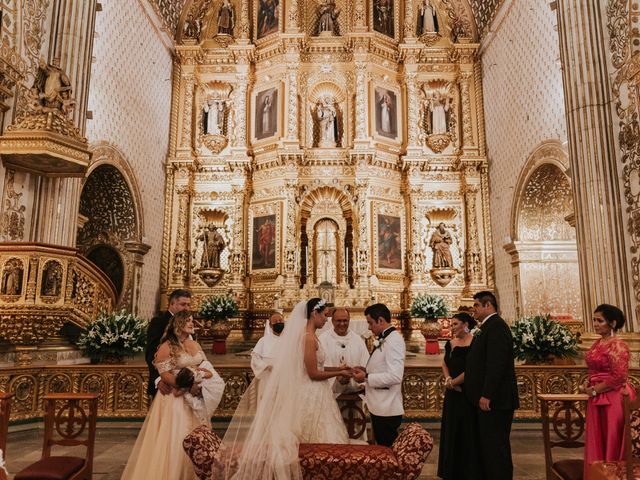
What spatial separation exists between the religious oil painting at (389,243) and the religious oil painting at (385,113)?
2.72 metres

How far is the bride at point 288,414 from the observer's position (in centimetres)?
314

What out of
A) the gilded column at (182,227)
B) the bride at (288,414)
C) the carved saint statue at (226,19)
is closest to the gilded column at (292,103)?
the carved saint statue at (226,19)

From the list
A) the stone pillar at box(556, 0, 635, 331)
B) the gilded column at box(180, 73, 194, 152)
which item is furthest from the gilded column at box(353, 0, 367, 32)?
the stone pillar at box(556, 0, 635, 331)

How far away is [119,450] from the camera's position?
5.81 m

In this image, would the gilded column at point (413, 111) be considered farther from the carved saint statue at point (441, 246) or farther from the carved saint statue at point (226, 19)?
the carved saint statue at point (226, 19)

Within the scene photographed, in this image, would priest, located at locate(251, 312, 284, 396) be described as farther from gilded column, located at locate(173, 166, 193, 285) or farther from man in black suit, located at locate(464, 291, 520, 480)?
gilded column, located at locate(173, 166, 193, 285)

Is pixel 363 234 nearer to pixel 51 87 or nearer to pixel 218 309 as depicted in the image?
pixel 218 309

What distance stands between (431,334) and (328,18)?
10811 mm

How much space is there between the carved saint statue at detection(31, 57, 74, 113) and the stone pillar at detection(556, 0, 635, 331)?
8.17 metres

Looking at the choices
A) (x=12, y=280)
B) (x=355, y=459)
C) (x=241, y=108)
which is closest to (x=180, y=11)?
(x=241, y=108)

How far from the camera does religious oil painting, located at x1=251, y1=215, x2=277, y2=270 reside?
1486 centimetres

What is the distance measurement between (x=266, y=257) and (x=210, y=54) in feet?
23.7

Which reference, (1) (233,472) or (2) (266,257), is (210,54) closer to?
(2) (266,257)

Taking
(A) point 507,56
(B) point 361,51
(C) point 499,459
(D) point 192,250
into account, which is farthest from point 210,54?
(C) point 499,459
